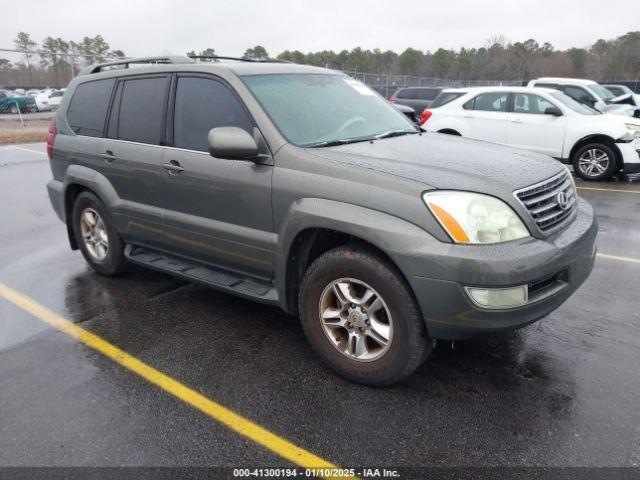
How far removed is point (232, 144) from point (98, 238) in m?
2.40

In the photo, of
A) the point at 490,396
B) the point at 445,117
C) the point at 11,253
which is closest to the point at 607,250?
the point at 490,396

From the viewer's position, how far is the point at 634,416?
2645 mm

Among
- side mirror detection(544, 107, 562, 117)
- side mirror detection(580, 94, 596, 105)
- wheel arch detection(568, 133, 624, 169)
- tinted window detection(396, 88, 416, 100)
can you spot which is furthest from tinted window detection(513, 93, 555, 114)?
tinted window detection(396, 88, 416, 100)

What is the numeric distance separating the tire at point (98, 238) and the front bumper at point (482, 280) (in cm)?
304

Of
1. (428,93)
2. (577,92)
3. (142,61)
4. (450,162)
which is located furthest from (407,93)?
(450,162)

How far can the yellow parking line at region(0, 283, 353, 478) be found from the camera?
8.04ft

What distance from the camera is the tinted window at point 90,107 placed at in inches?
178

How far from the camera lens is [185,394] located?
2957 millimetres

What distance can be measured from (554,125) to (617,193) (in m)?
1.78

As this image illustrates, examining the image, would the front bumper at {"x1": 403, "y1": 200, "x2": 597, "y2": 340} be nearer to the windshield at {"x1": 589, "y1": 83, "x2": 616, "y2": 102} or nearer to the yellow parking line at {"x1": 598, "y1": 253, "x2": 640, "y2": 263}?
the yellow parking line at {"x1": 598, "y1": 253, "x2": 640, "y2": 263}

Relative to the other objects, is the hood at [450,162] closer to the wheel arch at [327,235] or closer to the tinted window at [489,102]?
the wheel arch at [327,235]

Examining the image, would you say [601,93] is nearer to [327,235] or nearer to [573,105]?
[573,105]

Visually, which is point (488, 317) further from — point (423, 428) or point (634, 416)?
point (634, 416)

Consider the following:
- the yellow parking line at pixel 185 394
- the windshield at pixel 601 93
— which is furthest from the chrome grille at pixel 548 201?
the windshield at pixel 601 93
